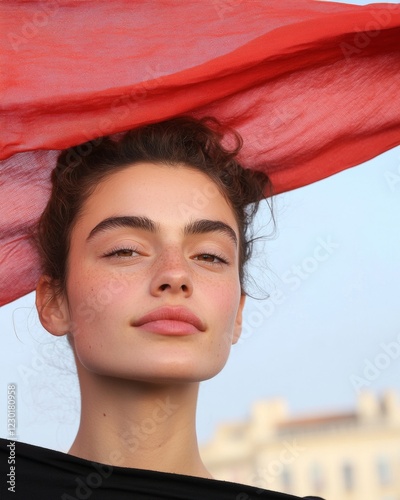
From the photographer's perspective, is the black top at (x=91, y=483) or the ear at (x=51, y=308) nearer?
the black top at (x=91, y=483)

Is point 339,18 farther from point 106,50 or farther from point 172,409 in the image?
point 172,409

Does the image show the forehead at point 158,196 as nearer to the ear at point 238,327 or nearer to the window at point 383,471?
the ear at point 238,327

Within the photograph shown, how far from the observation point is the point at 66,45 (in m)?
2.79

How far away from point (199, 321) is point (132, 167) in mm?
591

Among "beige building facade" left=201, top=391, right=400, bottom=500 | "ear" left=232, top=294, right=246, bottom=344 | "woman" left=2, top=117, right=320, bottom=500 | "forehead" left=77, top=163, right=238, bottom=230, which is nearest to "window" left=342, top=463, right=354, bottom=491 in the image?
"beige building facade" left=201, top=391, right=400, bottom=500

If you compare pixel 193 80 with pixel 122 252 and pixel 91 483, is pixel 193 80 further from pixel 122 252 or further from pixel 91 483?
pixel 91 483

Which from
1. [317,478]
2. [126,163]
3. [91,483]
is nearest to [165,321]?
[91,483]

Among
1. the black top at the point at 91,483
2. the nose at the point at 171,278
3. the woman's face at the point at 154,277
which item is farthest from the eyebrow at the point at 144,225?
the black top at the point at 91,483

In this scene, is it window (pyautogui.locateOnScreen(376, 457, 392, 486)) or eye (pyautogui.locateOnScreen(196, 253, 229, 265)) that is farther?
window (pyautogui.locateOnScreen(376, 457, 392, 486))

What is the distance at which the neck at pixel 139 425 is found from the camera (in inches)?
103

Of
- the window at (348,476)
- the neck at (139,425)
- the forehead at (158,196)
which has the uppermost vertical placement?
the window at (348,476)

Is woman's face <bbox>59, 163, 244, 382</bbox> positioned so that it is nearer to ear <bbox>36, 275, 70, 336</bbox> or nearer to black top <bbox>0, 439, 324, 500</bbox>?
ear <bbox>36, 275, 70, 336</bbox>

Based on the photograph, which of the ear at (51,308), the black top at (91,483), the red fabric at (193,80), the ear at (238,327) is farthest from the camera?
the ear at (238,327)

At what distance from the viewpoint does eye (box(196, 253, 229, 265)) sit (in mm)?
2749
